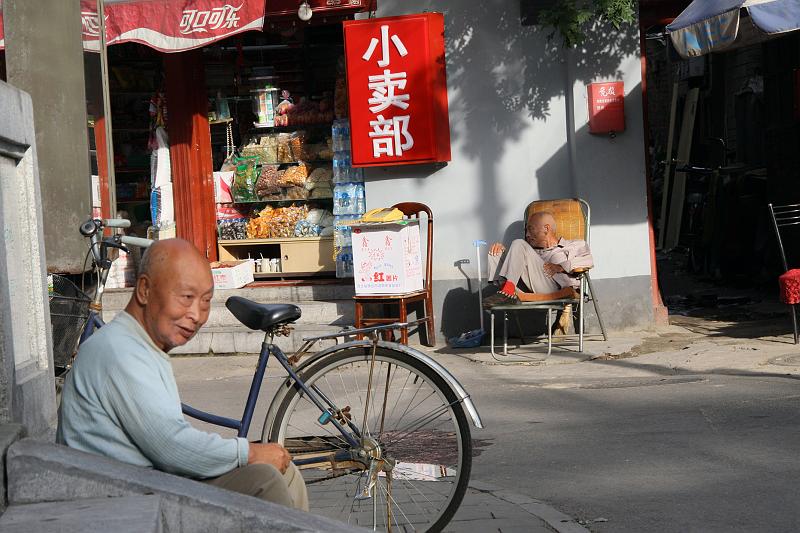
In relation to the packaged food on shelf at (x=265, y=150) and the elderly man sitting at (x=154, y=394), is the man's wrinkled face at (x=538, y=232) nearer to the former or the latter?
the packaged food on shelf at (x=265, y=150)

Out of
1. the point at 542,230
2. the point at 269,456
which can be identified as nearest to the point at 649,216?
the point at 542,230

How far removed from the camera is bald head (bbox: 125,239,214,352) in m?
3.42

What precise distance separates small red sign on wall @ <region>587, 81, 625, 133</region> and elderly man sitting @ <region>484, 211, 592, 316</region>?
1.10 meters

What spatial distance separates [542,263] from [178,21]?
4329 mm

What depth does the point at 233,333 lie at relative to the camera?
Answer: 1094 cm

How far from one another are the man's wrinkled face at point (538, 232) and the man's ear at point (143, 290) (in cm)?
720

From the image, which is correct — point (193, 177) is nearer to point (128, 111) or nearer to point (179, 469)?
point (128, 111)

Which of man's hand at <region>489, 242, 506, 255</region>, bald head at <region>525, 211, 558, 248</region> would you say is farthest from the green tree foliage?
man's hand at <region>489, 242, 506, 255</region>

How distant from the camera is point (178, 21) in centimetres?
1075

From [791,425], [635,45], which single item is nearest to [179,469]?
[791,425]

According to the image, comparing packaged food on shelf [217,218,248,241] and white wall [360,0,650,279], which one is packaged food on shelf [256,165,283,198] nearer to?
packaged food on shelf [217,218,248,241]

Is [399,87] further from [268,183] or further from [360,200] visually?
[268,183]

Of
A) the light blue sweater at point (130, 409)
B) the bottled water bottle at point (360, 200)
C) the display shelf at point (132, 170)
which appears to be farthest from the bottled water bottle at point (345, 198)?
the light blue sweater at point (130, 409)

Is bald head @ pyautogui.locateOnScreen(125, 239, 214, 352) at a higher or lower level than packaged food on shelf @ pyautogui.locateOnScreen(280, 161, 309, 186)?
lower
